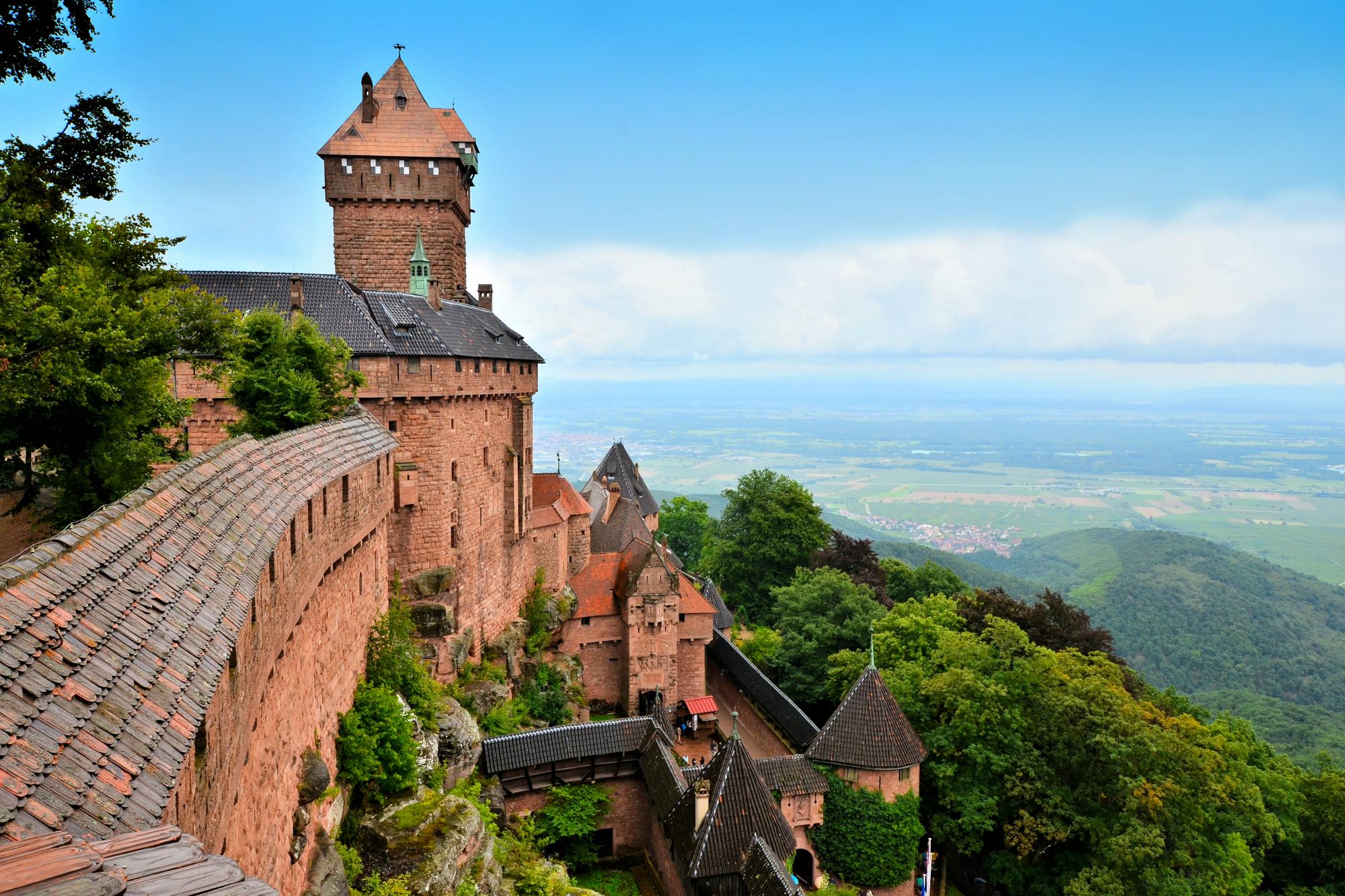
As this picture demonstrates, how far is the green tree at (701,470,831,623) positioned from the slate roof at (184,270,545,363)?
27.0 metres

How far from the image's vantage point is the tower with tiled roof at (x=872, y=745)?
2250 cm

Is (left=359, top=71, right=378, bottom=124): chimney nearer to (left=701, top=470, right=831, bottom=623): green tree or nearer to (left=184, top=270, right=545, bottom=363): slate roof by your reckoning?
(left=184, top=270, right=545, bottom=363): slate roof

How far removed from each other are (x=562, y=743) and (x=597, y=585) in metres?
8.07

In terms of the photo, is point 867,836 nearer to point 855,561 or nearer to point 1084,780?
point 1084,780

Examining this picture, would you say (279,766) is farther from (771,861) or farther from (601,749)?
(601,749)

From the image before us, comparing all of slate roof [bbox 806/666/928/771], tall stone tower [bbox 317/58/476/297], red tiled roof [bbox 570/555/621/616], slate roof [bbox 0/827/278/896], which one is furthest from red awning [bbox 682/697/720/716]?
slate roof [bbox 0/827/278/896]

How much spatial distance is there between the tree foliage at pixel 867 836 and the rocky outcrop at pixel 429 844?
1132 centimetres

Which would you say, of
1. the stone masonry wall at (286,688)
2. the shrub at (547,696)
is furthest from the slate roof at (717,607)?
the stone masonry wall at (286,688)

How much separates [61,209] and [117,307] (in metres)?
3.11

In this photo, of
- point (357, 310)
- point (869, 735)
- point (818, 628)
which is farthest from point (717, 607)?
point (357, 310)

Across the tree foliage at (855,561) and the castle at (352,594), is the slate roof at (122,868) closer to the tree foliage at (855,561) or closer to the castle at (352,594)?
the castle at (352,594)

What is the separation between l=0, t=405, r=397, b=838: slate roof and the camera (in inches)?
139

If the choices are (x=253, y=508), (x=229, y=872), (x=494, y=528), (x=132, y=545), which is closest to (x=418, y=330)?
(x=494, y=528)

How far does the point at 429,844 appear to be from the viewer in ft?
43.5
